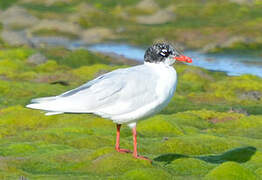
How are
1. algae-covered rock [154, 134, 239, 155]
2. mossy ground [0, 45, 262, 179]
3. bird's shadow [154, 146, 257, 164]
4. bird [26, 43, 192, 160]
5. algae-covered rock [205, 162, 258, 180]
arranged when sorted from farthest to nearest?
algae-covered rock [154, 134, 239, 155] < bird's shadow [154, 146, 257, 164] < mossy ground [0, 45, 262, 179] < algae-covered rock [205, 162, 258, 180] < bird [26, 43, 192, 160]

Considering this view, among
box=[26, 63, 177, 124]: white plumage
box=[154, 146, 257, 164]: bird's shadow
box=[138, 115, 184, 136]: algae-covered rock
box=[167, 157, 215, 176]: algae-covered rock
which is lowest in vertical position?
box=[138, 115, 184, 136]: algae-covered rock

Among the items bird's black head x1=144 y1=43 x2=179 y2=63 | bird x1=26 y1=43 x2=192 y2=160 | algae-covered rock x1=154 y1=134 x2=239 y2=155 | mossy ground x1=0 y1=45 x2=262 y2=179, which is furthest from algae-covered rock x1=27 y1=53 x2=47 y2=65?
bird x1=26 y1=43 x2=192 y2=160

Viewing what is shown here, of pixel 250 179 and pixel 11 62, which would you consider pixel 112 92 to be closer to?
pixel 250 179

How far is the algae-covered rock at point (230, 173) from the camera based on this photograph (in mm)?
12922

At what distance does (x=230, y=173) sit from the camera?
1296 centimetres

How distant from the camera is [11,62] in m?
37.2

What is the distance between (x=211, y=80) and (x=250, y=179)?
24.1m

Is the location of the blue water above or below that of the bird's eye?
below

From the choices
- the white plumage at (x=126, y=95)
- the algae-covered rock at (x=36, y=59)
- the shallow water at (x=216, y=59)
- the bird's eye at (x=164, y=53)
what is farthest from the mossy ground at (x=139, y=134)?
the shallow water at (x=216, y=59)

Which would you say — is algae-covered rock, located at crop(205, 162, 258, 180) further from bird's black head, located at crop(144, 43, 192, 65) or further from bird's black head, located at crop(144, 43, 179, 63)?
bird's black head, located at crop(144, 43, 179, 63)

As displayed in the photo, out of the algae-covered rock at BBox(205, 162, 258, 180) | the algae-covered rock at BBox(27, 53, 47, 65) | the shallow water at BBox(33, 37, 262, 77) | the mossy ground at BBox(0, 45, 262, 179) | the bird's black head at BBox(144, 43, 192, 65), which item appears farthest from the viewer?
the shallow water at BBox(33, 37, 262, 77)

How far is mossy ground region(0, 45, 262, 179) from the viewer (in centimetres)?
1325

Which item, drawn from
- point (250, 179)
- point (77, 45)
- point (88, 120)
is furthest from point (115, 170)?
point (77, 45)

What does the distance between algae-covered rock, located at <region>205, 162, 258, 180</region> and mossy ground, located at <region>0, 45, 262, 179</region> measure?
21mm
